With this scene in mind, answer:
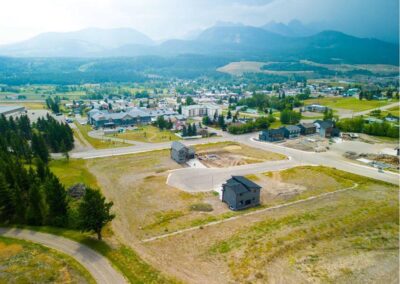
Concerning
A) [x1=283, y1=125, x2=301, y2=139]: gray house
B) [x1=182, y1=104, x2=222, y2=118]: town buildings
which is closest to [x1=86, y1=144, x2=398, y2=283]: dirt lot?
[x1=283, y1=125, x2=301, y2=139]: gray house

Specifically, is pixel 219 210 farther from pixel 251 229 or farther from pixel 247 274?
pixel 247 274

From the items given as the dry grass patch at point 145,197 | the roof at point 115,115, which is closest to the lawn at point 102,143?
the roof at point 115,115

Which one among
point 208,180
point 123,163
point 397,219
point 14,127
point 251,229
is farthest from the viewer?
point 14,127

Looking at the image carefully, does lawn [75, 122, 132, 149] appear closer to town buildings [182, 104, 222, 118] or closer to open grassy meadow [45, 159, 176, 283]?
open grassy meadow [45, 159, 176, 283]

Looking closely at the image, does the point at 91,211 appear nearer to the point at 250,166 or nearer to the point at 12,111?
the point at 250,166

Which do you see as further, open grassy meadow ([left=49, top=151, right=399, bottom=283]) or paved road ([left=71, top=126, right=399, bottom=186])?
paved road ([left=71, top=126, right=399, bottom=186])

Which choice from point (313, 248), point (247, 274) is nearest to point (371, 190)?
point (313, 248)
